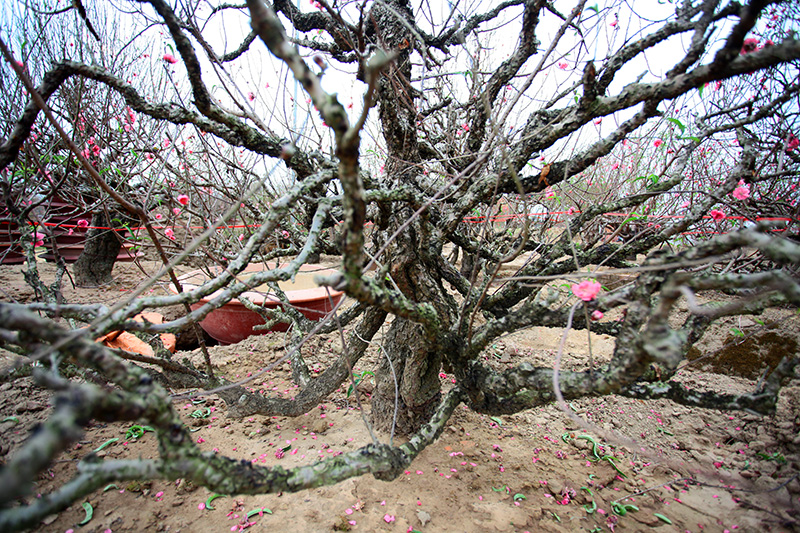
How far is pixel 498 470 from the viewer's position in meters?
1.81

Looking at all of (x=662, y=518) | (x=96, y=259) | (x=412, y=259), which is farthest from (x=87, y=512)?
(x=96, y=259)

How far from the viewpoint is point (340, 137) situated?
600 millimetres

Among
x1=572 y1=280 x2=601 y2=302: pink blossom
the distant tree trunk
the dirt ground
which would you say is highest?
x1=572 y1=280 x2=601 y2=302: pink blossom

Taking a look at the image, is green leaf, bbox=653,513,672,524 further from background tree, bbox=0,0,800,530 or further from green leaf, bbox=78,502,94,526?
green leaf, bbox=78,502,94,526

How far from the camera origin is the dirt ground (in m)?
1.48

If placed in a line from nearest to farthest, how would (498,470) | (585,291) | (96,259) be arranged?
(585,291) < (498,470) < (96,259)

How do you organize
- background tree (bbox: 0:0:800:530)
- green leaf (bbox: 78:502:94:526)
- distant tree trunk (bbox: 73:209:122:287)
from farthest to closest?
distant tree trunk (bbox: 73:209:122:287)
green leaf (bbox: 78:502:94:526)
background tree (bbox: 0:0:800:530)

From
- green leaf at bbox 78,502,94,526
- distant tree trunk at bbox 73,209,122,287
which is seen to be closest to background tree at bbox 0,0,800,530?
green leaf at bbox 78,502,94,526

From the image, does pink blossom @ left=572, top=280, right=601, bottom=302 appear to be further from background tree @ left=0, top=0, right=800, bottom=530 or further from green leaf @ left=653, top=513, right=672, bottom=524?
green leaf @ left=653, top=513, right=672, bottom=524

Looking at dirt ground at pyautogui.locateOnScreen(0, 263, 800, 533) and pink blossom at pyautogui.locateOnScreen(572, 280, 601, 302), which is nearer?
Answer: pink blossom at pyautogui.locateOnScreen(572, 280, 601, 302)

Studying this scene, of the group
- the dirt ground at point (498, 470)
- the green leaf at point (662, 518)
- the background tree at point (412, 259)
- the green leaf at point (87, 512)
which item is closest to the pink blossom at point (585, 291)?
the background tree at point (412, 259)

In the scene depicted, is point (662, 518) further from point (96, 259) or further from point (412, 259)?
point (96, 259)

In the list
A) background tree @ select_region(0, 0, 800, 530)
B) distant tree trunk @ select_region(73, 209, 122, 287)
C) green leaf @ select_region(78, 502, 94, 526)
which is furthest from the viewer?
distant tree trunk @ select_region(73, 209, 122, 287)

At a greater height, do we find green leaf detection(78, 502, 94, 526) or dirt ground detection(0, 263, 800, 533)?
dirt ground detection(0, 263, 800, 533)
